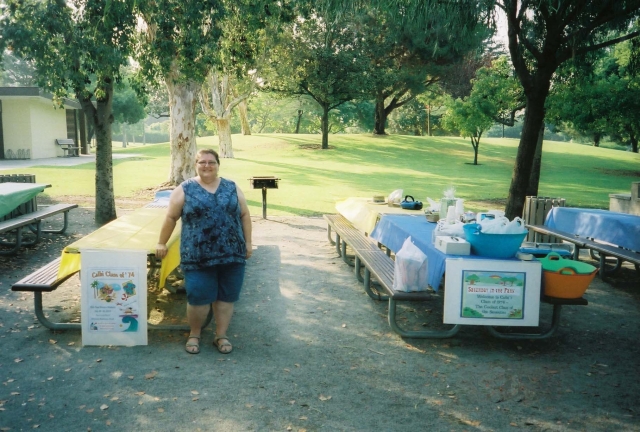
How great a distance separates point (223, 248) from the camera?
4.49 meters

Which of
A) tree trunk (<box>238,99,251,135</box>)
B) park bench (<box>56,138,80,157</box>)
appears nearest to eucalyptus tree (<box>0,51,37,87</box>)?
tree trunk (<box>238,99,251,135</box>)

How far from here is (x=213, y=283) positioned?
4625mm

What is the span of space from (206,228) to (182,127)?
12.5 meters

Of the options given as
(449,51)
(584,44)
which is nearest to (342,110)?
(449,51)

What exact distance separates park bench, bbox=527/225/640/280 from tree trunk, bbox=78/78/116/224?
7.72 meters

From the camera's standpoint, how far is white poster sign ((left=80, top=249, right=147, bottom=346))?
187 inches

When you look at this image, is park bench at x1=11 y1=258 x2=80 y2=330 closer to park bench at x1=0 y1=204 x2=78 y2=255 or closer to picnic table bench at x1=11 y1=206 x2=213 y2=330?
picnic table bench at x1=11 y1=206 x2=213 y2=330

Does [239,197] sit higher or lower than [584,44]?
lower

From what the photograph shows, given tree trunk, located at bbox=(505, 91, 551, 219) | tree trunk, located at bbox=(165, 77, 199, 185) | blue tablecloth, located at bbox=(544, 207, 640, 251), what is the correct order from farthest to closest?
1. tree trunk, located at bbox=(165, 77, 199, 185)
2. tree trunk, located at bbox=(505, 91, 551, 219)
3. blue tablecloth, located at bbox=(544, 207, 640, 251)

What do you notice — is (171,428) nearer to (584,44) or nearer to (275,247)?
(275,247)

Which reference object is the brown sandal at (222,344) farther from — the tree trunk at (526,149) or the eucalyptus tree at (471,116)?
the eucalyptus tree at (471,116)

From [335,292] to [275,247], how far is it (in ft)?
9.07

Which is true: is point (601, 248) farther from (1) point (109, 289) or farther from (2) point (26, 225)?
(2) point (26, 225)

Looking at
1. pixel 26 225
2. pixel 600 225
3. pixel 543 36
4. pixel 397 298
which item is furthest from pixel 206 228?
pixel 543 36
